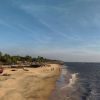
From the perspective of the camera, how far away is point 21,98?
3347 centimetres

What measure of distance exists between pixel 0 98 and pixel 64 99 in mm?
10661

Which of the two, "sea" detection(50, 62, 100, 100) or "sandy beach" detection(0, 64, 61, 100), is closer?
"sandy beach" detection(0, 64, 61, 100)

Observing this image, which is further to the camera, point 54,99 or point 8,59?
point 8,59

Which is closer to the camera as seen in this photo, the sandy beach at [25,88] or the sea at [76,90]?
the sandy beach at [25,88]

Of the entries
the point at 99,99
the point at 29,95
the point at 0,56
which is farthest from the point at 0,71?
the point at 0,56

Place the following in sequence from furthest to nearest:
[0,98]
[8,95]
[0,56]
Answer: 1. [0,56]
2. [8,95]
3. [0,98]

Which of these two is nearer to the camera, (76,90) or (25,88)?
(25,88)

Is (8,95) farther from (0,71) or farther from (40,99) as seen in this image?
(0,71)

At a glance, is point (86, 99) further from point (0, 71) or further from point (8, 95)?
point (0, 71)

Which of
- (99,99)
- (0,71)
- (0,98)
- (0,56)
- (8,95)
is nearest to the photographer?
(0,98)

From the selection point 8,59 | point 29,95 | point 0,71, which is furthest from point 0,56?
point 29,95

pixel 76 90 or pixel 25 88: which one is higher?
pixel 25 88

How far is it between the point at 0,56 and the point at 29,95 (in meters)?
110

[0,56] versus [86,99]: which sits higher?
[0,56]
